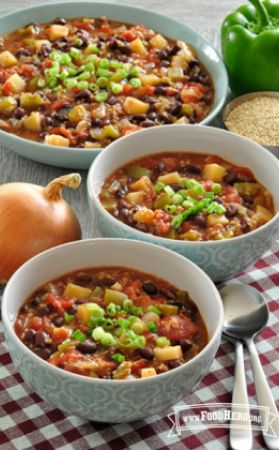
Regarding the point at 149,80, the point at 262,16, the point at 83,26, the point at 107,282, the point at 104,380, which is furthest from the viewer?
the point at 83,26

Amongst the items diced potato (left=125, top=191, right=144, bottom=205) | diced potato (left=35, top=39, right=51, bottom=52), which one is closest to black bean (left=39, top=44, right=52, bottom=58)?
diced potato (left=35, top=39, right=51, bottom=52)

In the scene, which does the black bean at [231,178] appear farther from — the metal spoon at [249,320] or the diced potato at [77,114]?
the diced potato at [77,114]

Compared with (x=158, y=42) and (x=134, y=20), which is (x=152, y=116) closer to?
(x=158, y=42)

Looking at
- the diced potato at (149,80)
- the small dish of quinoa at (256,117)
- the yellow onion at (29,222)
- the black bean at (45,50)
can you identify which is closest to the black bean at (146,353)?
the yellow onion at (29,222)

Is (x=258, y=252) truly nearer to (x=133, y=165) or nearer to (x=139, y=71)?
(x=133, y=165)

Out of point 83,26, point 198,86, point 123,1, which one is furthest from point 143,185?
point 123,1

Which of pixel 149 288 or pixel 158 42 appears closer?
pixel 149 288

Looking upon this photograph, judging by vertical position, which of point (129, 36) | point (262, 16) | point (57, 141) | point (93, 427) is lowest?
point (93, 427)

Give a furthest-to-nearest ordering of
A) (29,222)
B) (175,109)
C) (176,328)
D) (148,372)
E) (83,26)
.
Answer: (83,26), (175,109), (29,222), (176,328), (148,372)
